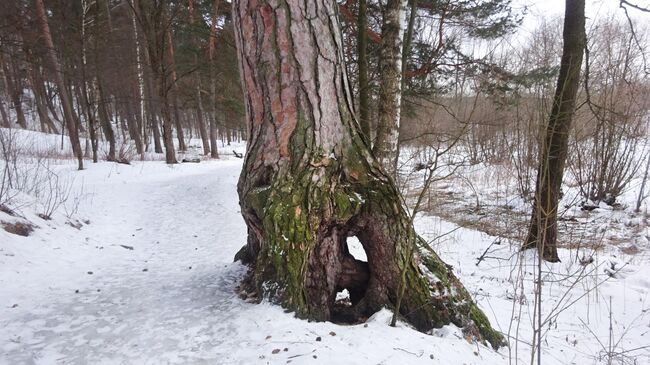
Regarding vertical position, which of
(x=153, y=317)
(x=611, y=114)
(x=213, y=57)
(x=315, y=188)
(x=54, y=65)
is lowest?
(x=153, y=317)

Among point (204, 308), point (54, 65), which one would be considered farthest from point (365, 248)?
point (54, 65)

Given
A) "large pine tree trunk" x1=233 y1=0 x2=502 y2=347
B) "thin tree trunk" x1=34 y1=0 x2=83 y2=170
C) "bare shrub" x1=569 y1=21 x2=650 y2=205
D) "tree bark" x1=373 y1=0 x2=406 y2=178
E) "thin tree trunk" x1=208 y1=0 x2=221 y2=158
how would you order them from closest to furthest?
1. "large pine tree trunk" x1=233 y1=0 x2=502 y2=347
2. "tree bark" x1=373 y1=0 x2=406 y2=178
3. "bare shrub" x1=569 y1=21 x2=650 y2=205
4. "thin tree trunk" x1=34 y1=0 x2=83 y2=170
5. "thin tree trunk" x1=208 y1=0 x2=221 y2=158

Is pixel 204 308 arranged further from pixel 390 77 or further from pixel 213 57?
pixel 213 57

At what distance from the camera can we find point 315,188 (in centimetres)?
226

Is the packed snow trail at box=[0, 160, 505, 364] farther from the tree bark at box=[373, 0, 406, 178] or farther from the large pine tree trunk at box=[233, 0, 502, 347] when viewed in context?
the tree bark at box=[373, 0, 406, 178]

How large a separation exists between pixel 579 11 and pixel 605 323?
12.4ft

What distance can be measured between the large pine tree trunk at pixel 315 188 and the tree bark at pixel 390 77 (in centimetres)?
274

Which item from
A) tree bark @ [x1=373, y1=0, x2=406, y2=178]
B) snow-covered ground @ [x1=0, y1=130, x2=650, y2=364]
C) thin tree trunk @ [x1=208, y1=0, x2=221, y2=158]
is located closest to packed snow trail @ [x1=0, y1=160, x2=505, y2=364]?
snow-covered ground @ [x1=0, y1=130, x2=650, y2=364]

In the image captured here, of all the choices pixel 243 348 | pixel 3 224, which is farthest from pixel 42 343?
pixel 3 224

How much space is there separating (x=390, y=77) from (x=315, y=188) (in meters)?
3.43

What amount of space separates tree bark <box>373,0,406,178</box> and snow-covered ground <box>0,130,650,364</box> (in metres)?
1.89

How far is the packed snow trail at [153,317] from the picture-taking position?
1.78m

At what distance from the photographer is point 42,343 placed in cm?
192

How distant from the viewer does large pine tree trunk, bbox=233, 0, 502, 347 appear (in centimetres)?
222
